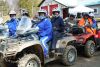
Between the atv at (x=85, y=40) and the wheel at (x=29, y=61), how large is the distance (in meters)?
2.82

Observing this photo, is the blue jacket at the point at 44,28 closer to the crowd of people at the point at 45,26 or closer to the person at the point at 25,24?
the crowd of people at the point at 45,26

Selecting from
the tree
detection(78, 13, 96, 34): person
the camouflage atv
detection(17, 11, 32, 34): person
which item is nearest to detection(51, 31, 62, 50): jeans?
the camouflage atv

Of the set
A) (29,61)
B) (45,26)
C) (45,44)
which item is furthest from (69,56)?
(29,61)

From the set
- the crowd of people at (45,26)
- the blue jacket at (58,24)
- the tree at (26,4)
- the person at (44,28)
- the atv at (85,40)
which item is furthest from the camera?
the tree at (26,4)

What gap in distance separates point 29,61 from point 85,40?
3367 millimetres

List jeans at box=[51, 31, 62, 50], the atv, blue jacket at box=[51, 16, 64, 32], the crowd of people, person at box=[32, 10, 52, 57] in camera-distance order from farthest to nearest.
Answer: the atv → blue jacket at box=[51, 16, 64, 32] → jeans at box=[51, 31, 62, 50] → person at box=[32, 10, 52, 57] → the crowd of people

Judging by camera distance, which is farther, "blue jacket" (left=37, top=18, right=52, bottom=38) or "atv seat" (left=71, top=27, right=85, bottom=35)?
"atv seat" (left=71, top=27, right=85, bottom=35)

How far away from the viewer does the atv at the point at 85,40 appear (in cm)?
1027

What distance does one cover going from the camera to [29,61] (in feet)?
24.7

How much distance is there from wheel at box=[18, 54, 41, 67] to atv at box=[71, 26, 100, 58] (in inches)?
111

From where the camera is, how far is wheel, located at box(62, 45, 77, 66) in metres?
9.12

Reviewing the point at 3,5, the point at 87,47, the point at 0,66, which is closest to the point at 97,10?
Result: the point at 3,5

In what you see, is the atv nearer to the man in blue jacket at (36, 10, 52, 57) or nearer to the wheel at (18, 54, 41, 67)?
the man in blue jacket at (36, 10, 52, 57)

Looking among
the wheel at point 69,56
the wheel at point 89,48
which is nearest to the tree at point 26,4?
the wheel at point 89,48
